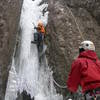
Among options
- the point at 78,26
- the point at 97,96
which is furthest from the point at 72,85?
the point at 78,26

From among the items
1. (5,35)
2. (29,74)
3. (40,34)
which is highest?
(40,34)

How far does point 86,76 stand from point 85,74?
0.03 m

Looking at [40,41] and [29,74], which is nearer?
[29,74]

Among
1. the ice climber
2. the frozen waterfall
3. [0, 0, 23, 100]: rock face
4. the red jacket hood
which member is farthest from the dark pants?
the red jacket hood

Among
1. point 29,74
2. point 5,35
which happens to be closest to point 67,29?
point 29,74

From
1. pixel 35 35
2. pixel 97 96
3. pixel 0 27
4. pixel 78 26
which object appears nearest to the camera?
pixel 97 96

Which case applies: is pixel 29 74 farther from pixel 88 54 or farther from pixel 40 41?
pixel 88 54

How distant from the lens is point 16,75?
24.6 feet

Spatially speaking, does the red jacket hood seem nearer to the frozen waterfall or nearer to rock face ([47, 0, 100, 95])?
the frozen waterfall

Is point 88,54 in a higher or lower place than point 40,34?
lower

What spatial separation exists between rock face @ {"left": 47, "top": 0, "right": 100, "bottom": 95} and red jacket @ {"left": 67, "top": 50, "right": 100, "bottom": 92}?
3994mm

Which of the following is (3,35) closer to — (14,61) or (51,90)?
(14,61)

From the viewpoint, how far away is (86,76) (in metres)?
3.77

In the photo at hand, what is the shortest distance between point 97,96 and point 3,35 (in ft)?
8.79
